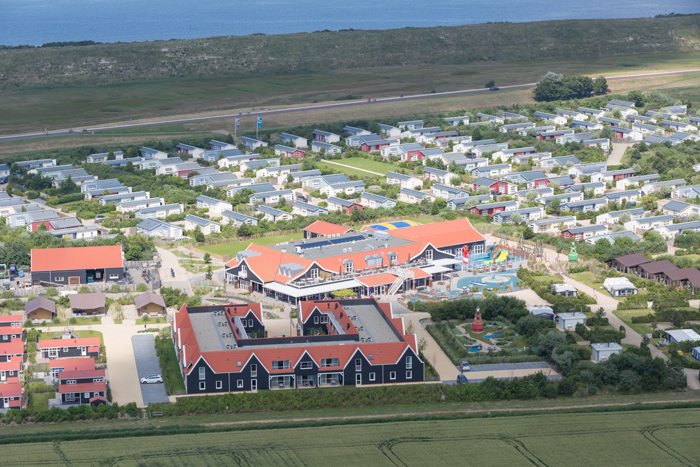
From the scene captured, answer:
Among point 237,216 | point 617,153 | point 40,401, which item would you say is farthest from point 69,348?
point 617,153

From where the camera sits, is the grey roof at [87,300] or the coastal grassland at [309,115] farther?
the coastal grassland at [309,115]

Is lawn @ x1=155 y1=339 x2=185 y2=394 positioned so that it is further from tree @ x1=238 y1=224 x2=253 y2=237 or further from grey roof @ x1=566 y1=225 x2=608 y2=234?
grey roof @ x1=566 y1=225 x2=608 y2=234

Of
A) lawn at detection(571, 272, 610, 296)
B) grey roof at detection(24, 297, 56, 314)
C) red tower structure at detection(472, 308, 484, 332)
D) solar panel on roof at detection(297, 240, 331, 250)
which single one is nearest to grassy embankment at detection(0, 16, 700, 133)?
solar panel on roof at detection(297, 240, 331, 250)

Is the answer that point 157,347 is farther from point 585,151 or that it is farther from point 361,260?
point 585,151

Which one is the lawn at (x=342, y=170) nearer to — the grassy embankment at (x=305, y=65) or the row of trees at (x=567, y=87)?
the grassy embankment at (x=305, y=65)

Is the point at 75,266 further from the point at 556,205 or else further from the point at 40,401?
the point at 556,205

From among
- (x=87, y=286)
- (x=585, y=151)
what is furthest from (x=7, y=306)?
(x=585, y=151)

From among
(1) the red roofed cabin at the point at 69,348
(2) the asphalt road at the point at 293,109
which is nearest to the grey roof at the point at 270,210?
(1) the red roofed cabin at the point at 69,348
